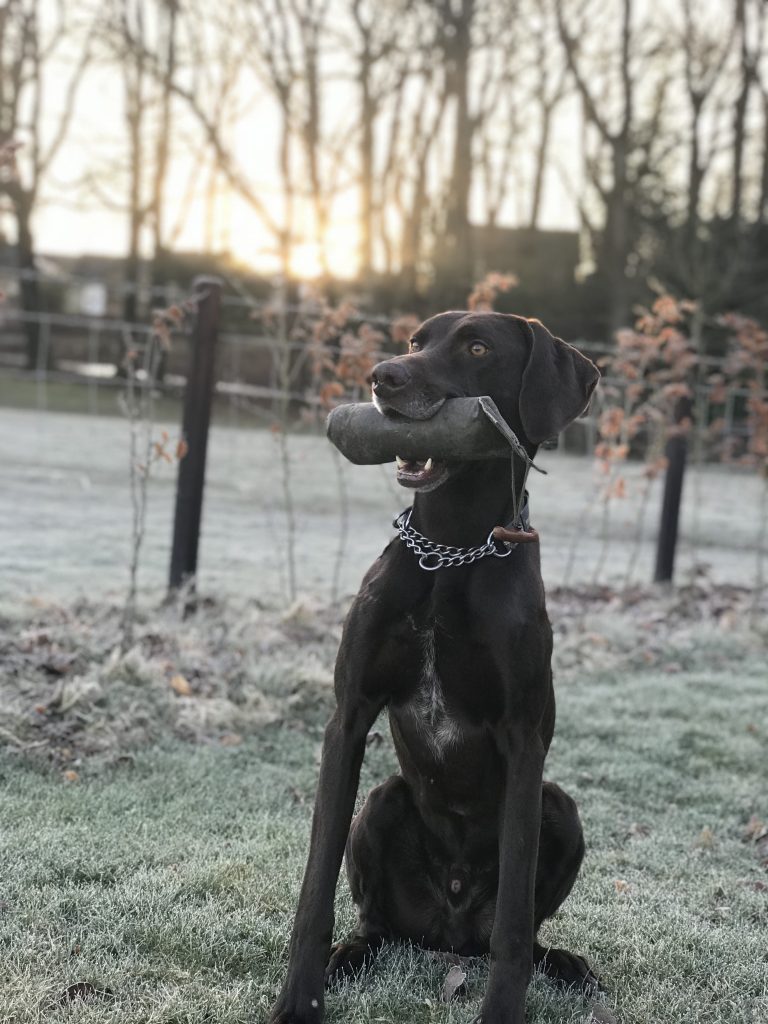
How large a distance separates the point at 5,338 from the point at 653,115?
1730 cm

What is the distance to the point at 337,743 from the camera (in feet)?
8.91

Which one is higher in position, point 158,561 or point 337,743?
point 337,743

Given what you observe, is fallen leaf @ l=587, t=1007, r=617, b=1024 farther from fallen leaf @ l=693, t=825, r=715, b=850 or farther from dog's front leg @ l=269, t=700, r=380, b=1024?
fallen leaf @ l=693, t=825, r=715, b=850

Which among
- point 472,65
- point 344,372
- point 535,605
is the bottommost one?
point 535,605

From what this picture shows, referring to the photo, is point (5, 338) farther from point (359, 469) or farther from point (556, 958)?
point (556, 958)

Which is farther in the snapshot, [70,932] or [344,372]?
[344,372]

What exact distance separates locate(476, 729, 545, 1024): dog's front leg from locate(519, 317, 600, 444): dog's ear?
31.0 inches

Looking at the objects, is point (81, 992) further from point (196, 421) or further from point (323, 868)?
point (196, 421)

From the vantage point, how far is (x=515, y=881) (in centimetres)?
257

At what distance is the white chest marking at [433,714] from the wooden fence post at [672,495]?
5.91m

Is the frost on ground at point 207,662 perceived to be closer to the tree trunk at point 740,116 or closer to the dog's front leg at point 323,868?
the dog's front leg at point 323,868

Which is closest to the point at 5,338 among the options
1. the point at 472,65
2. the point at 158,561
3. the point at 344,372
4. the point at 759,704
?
the point at 472,65

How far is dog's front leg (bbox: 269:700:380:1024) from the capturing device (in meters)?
2.55

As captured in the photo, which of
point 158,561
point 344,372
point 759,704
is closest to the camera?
point 759,704
